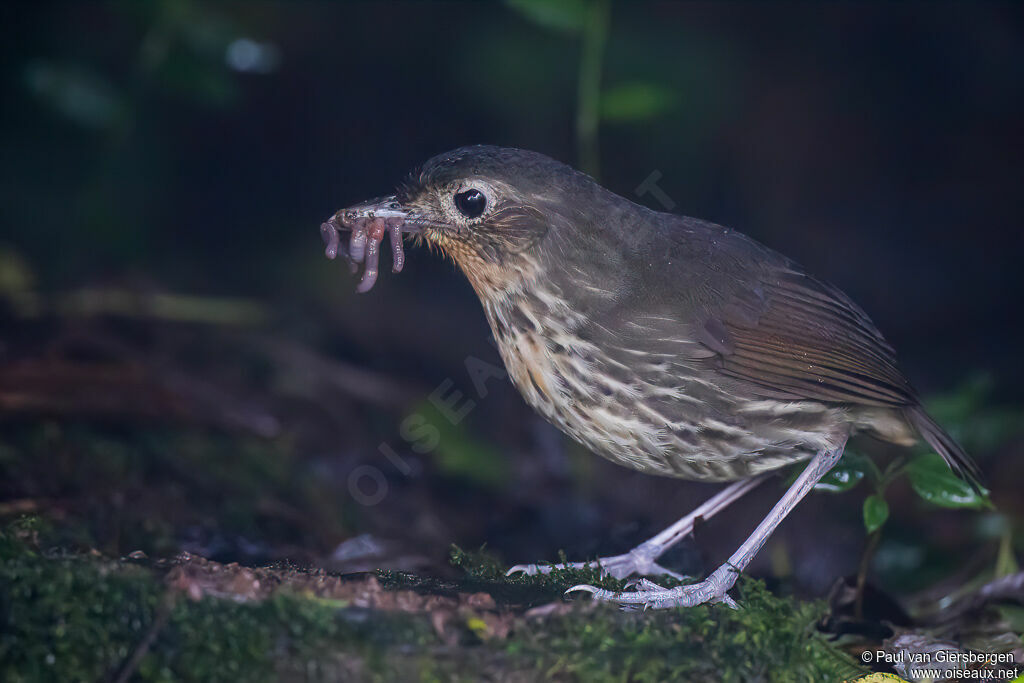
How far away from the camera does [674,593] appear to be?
2934mm

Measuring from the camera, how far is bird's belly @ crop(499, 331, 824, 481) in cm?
307

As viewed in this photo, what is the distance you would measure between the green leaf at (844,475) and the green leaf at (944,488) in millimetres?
194

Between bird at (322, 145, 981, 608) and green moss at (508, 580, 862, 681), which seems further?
bird at (322, 145, 981, 608)

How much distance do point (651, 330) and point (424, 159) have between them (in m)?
2.81

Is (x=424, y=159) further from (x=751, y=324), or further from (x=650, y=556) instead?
(x=650, y=556)

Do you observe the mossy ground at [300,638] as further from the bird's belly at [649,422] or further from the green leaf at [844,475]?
the green leaf at [844,475]

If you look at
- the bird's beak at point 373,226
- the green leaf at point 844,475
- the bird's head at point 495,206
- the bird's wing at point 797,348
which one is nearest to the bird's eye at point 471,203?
the bird's head at point 495,206

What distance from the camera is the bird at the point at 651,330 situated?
3.09 m

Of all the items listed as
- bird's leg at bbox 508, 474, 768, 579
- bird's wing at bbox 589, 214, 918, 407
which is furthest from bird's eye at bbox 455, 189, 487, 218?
bird's leg at bbox 508, 474, 768, 579

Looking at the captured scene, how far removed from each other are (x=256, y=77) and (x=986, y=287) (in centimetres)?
572

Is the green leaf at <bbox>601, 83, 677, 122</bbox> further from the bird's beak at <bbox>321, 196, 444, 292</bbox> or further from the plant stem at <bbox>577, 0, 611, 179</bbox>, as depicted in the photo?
the bird's beak at <bbox>321, 196, 444, 292</bbox>

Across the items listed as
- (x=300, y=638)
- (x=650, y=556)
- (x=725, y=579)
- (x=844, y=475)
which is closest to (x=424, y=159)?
(x=650, y=556)

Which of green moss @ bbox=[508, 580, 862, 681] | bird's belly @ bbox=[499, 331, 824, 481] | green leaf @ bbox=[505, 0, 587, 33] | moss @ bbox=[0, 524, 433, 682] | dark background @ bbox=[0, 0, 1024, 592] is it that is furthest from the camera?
dark background @ bbox=[0, 0, 1024, 592]

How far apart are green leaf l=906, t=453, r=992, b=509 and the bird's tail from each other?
0.12ft
